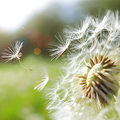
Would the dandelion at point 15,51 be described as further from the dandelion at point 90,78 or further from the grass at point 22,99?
the grass at point 22,99

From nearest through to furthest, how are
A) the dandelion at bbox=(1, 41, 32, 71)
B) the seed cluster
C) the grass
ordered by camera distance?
the seed cluster → the dandelion at bbox=(1, 41, 32, 71) → the grass

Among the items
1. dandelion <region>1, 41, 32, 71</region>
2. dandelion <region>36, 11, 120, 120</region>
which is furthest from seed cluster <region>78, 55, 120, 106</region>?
dandelion <region>1, 41, 32, 71</region>

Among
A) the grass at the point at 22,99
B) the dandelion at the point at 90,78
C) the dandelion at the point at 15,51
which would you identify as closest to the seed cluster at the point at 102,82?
the dandelion at the point at 90,78

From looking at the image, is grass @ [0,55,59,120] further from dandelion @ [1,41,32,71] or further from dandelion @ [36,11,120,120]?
dandelion @ [1,41,32,71]

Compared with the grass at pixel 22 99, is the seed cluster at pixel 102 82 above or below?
below

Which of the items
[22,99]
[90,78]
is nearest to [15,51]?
[90,78]

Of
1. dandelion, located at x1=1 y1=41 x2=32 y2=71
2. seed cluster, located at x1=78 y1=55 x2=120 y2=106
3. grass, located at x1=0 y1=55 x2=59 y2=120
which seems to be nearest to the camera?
seed cluster, located at x1=78 y1=55 x2=120 y2=106

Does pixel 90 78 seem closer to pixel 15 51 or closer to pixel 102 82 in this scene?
pixel 102 82

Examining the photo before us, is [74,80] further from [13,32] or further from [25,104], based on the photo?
[13,32]
